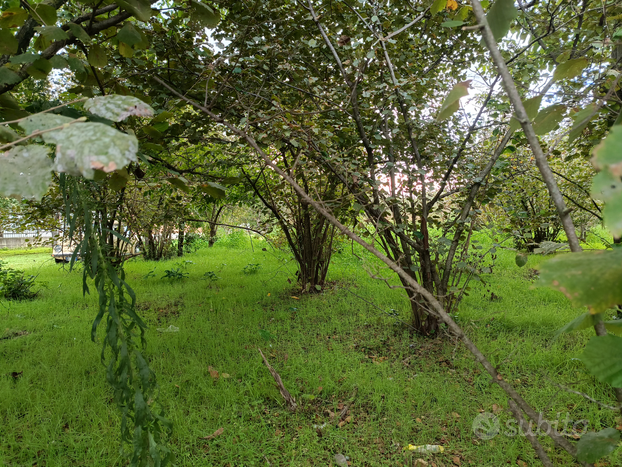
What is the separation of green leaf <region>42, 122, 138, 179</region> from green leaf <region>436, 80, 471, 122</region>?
17.1 inches

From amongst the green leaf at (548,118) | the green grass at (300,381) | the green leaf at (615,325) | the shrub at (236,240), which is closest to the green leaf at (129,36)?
the green leaf at (548,118)

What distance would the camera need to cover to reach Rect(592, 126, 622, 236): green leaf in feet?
0.74

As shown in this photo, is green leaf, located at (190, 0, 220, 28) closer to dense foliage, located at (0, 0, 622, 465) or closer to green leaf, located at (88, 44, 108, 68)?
dense foliage, located at (0, 0, 622, 465)

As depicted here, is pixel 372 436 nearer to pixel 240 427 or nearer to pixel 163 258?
pixel 240 427

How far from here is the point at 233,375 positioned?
281 cm

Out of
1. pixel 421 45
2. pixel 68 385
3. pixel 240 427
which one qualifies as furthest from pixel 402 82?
pixel 68 385

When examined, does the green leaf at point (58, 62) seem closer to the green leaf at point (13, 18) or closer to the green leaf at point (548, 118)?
the green leaf at point (13, 18)

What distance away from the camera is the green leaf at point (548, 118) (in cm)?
60

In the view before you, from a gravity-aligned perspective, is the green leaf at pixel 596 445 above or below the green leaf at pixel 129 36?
below

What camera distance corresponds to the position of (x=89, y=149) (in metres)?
0.37

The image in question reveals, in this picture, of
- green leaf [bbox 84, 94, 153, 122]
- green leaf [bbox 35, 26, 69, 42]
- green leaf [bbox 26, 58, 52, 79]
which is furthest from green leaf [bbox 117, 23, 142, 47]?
green leaf [bbox 84, 94, 153, 122]

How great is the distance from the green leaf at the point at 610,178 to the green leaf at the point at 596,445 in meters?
0.50

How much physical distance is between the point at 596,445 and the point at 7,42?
1.59 m

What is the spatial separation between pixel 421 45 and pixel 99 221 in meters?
2.73
